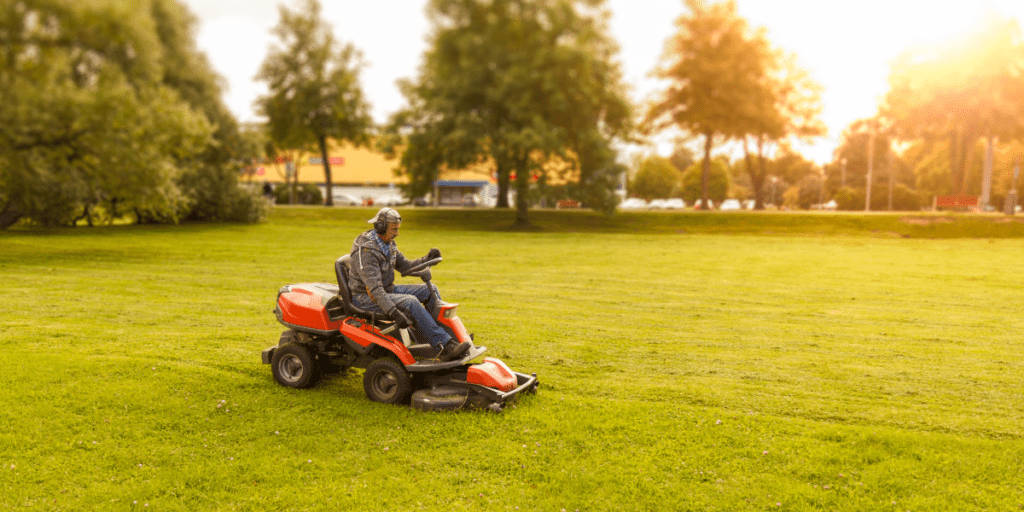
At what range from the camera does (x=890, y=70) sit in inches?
2068

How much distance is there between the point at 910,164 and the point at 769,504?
118105 mm

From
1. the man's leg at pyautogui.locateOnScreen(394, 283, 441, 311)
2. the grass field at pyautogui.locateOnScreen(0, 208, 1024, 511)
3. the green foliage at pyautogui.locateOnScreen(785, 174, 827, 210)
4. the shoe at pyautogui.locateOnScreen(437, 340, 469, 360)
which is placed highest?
the green foliage at pyautogui.locateOnScreen(785, 174, 827, 210)

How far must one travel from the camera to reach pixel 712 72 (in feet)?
153

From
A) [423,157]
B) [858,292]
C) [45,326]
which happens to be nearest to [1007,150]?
[423,157]

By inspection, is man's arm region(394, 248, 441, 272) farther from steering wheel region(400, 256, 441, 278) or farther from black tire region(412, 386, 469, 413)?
black tire region(412, 386, 469, 413)

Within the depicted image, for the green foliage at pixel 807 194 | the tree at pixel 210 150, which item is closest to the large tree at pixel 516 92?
the tree at pixel 210 150

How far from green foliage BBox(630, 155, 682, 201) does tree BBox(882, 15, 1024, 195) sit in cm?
4186

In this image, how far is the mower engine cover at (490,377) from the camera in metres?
6.92

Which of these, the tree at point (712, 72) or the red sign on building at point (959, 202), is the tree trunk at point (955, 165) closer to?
the red sign on building at point (959, 202)

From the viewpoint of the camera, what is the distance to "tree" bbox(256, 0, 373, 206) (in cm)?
4994

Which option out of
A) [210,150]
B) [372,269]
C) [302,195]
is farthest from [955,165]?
[302,195]

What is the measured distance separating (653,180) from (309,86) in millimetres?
55117

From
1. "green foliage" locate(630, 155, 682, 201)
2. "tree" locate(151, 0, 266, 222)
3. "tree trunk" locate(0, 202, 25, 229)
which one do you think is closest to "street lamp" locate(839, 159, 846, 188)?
"green foliage" locate(630, 155, 682, 201)

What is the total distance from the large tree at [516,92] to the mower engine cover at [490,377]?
29.6m
